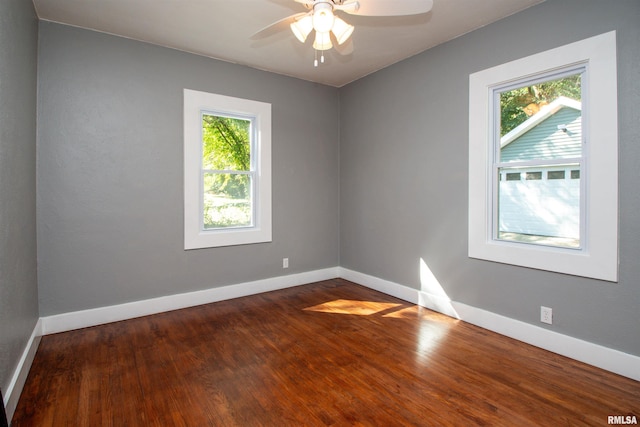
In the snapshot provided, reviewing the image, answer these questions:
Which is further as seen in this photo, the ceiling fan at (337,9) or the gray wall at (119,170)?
the gray wall at (119,170)

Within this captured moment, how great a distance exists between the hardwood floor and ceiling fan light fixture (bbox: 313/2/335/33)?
220cm

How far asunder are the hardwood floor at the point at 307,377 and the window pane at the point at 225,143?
5.67ft

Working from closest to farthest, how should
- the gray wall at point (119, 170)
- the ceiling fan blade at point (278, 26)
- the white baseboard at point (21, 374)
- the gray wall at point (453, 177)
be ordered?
the white baseboard at point (21, 374) < the ceiling fan blade at point (278, 26) < the gray wall at point (453, 177) < the gray wall at point (119, 170)

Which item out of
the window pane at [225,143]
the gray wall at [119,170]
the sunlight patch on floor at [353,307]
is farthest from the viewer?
the window pane at [225,143]

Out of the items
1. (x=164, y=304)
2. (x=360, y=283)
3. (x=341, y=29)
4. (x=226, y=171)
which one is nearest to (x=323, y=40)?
(x=341, y=29)

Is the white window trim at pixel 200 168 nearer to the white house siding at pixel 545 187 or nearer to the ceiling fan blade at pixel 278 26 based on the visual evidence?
the ceiling fan blade at pixel 278 26

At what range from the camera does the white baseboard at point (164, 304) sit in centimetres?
293

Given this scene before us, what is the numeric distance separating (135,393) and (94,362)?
2.07 ft

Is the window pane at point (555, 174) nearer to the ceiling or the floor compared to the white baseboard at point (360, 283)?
nearer to the ceiling

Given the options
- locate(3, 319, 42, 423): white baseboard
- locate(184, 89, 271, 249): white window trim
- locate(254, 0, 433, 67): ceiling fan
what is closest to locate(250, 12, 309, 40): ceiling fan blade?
locate(254, 0, 433, 67): ceiling fan

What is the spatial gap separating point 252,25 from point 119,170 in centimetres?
184

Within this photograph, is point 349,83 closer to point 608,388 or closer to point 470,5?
point 470,5

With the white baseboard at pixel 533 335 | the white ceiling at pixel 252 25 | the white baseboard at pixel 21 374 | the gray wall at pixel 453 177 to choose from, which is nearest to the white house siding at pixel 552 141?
the gray wall at pixel 453 177

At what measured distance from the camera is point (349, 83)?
4.50 metres
